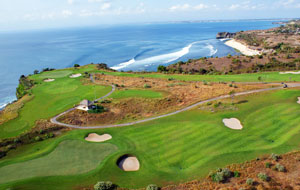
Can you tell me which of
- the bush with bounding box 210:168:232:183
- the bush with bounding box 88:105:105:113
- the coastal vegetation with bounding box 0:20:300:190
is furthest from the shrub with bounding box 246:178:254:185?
the bush with bounding box 88:105:105:113

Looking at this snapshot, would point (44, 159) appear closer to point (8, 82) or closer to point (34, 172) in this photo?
point (34, 172)

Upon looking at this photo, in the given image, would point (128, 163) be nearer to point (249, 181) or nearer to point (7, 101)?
point (249, 181)

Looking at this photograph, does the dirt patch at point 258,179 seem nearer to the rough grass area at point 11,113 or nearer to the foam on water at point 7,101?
the rough grass area at point 11,113

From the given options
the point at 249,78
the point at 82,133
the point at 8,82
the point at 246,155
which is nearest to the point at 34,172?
the point at 82,133

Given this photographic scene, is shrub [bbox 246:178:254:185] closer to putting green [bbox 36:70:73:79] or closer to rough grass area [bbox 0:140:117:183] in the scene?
rough grass area [bbox 0:140:117:183]

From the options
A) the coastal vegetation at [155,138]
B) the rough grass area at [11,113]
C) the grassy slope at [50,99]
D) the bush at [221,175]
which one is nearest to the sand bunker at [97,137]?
the coastal vegetation at [155,138]

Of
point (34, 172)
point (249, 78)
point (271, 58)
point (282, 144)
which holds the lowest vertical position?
point (34, 172)
